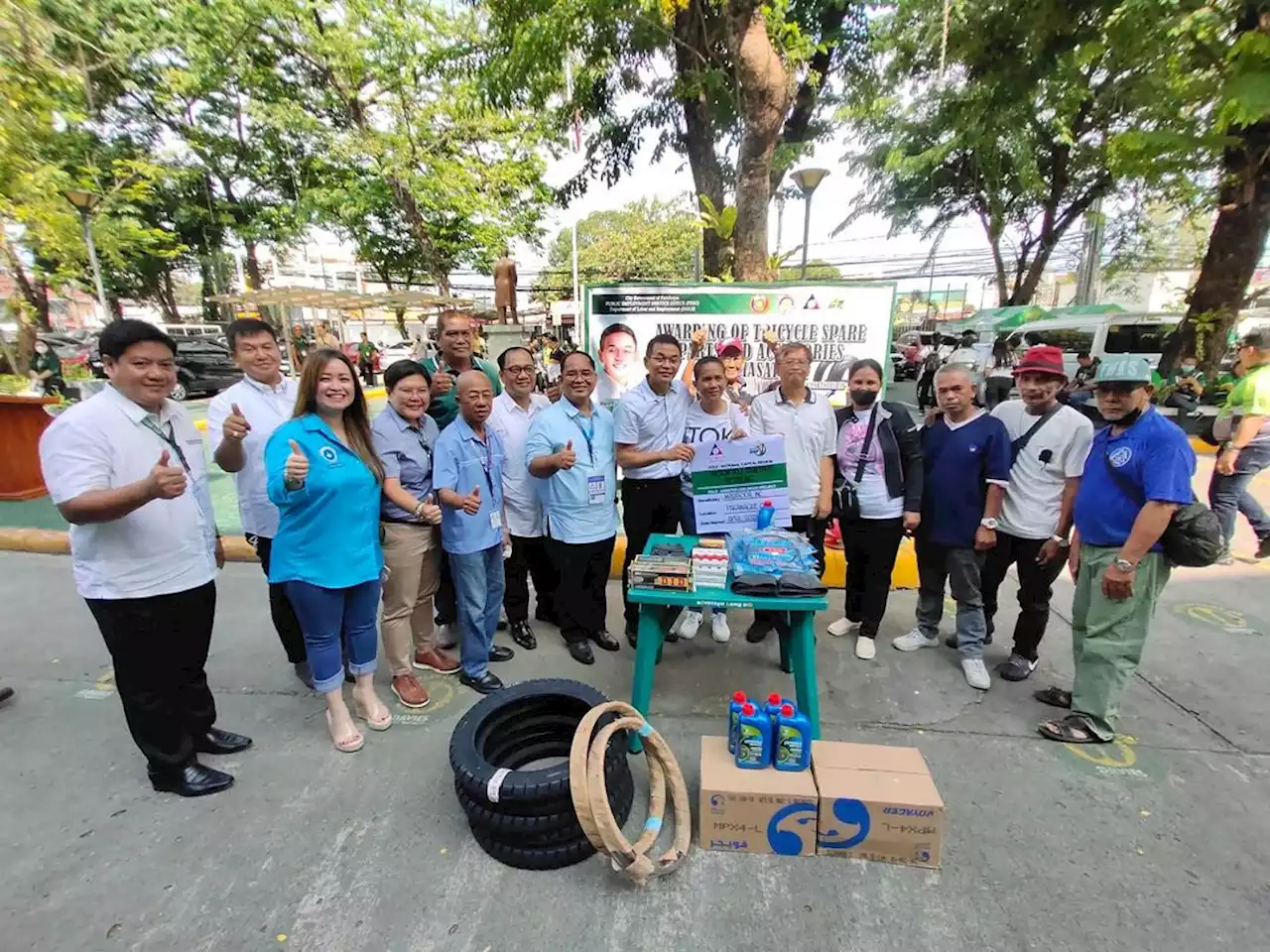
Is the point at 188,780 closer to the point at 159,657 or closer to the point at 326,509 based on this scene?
the point at 159,657

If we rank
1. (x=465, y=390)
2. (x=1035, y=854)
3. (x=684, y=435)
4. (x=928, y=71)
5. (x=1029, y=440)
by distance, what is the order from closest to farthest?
(x=1035, y=854) → (x=465, y=390) → (x=1029, y=440) → (x=684, y=435) → (x=928, y=71)

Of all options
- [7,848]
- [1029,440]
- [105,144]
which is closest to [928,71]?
[1029,440]

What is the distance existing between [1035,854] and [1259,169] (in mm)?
11818

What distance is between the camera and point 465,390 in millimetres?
3057

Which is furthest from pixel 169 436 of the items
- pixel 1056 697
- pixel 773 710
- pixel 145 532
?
pixel 1056 697

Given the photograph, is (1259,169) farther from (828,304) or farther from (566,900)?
(566,900)

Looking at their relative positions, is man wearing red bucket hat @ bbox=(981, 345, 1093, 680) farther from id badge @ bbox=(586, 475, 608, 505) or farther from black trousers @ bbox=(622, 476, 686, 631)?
id badge @ bbox=(586, 475, 608, 505)

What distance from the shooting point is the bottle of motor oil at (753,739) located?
2295mm

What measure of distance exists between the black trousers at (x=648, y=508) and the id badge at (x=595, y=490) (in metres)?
0.25

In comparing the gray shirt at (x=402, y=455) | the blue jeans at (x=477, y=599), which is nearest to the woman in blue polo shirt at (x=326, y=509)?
the gray shirt at (x=402, y=455)

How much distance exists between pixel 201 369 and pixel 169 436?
17.2m

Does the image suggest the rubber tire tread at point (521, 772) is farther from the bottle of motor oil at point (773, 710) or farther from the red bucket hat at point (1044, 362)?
the red bucket hat at point (1044, 362)

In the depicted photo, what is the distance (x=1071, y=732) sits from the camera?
2.89m

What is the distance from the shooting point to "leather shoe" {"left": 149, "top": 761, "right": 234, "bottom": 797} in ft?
8.38
